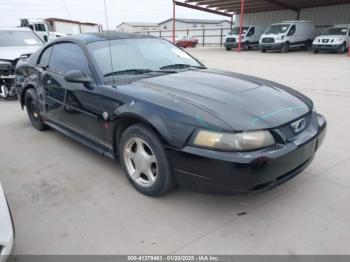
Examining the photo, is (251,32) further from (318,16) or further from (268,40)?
(318,16)

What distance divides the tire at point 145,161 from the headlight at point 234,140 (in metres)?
0.41

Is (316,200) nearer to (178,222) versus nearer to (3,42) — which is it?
(178,222)

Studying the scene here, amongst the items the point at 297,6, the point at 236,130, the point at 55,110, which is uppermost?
the point at 297,6

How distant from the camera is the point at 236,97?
8.97ft

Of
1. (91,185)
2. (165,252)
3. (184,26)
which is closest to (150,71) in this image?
(91,185)

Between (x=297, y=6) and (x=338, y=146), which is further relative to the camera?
(x=297, y=6)

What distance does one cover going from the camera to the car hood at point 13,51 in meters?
7.68

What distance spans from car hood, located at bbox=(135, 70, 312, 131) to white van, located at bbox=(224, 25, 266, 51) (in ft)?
73.6

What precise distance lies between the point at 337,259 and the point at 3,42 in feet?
31.5

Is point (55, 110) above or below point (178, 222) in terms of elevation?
above

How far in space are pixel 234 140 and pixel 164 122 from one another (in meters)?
0.60

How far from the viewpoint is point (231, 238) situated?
7.75ft

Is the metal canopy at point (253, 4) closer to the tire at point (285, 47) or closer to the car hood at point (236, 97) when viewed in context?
the tire at point (285, 47)

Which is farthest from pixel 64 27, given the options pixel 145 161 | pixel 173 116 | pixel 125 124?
pixel 173 116
